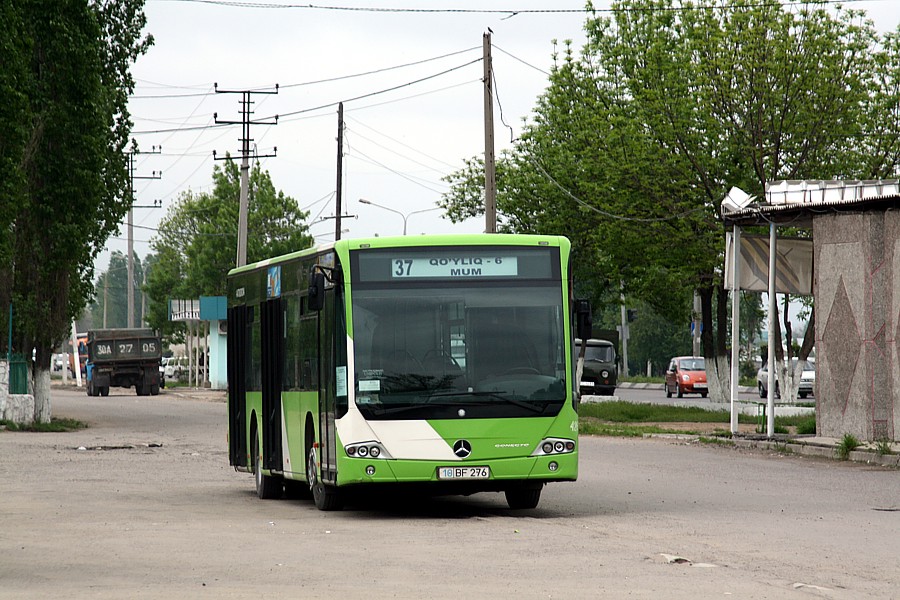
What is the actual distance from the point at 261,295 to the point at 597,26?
26216 mm

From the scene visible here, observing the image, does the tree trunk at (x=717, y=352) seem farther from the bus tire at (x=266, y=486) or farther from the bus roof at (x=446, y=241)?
the bus roof at (x=446, y=241)

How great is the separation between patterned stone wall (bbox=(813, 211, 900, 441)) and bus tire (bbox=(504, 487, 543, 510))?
9.67m

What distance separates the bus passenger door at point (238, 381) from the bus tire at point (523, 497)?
455cm

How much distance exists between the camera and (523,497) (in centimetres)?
1562

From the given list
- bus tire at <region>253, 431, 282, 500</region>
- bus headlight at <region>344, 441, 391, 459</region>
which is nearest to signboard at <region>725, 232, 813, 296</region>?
bus tire at <region>253, 431, 282, 500</region>

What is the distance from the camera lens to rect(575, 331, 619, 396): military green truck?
5594cm

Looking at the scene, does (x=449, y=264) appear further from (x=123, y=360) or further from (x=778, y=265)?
(x=123, y=360)

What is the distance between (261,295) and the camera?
1811 cm

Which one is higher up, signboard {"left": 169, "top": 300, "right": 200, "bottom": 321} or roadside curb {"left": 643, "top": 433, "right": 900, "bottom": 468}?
→ signboard {"left": 169, "top": 300, "right": 200, "bottom": 321}

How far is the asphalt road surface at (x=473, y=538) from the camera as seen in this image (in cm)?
955

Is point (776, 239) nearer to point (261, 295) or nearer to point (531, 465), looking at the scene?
point (261, 295)

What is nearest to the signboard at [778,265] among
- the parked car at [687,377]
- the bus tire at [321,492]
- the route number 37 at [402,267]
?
the bus tire at [321,492]

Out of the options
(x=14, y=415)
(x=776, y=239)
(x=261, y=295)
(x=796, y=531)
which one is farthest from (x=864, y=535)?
(x=14, y=415)

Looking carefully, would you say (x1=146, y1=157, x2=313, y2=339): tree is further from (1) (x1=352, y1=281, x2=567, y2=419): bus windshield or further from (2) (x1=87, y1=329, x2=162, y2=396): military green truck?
(1) (x1=352, y1=281, x2=567, y2=419): bus windshield
